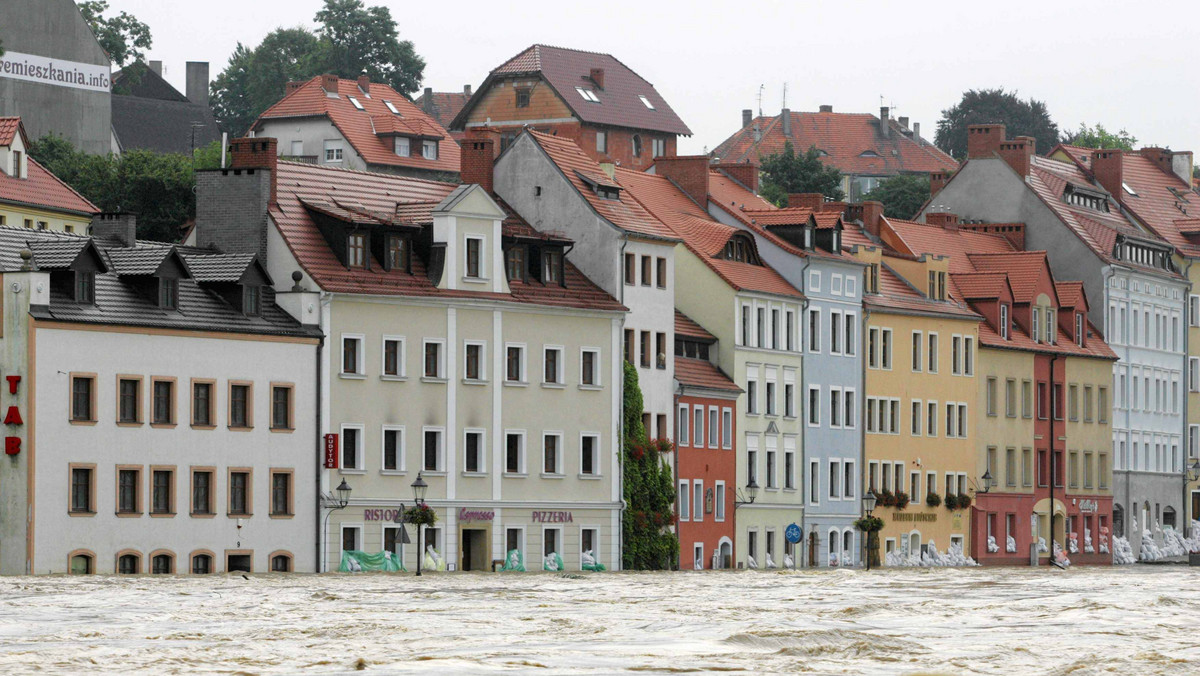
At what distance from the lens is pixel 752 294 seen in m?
102

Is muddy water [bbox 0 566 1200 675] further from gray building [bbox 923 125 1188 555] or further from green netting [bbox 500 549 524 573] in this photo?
gray building [bbox 923 125 1188 555]

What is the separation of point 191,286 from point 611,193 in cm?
2133

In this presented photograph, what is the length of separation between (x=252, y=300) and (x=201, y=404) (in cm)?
353

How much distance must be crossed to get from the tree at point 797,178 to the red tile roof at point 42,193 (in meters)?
58.6

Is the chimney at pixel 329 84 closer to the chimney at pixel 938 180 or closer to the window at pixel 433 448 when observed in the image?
the chimney at pixel 938 180

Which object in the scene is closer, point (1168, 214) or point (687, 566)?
point (687, 566)

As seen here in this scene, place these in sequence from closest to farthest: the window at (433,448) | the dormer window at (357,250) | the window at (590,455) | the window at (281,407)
Answer: the window at (281,407) → the dormer window at (357,250) → the window at (433,448) → the window at (590,455)

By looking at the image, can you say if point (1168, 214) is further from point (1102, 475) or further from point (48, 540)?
point (48, 540)

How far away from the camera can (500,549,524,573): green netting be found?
286ft

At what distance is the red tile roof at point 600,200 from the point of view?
9562 cm

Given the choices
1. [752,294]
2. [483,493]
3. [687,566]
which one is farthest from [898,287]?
[483,493]

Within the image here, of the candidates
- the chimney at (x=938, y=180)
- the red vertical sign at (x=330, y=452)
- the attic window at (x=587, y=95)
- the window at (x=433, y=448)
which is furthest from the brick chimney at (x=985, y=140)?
the red vertical sign at (x=330, y=452)

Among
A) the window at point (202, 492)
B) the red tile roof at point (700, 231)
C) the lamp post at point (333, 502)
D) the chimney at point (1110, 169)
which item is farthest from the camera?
the chimney at point (1110, 169)

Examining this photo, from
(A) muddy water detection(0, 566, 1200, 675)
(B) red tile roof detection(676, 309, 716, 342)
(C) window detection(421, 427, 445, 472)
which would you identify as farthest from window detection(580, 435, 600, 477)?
(A) muddy water detection(0, 566, 1200, 675)
